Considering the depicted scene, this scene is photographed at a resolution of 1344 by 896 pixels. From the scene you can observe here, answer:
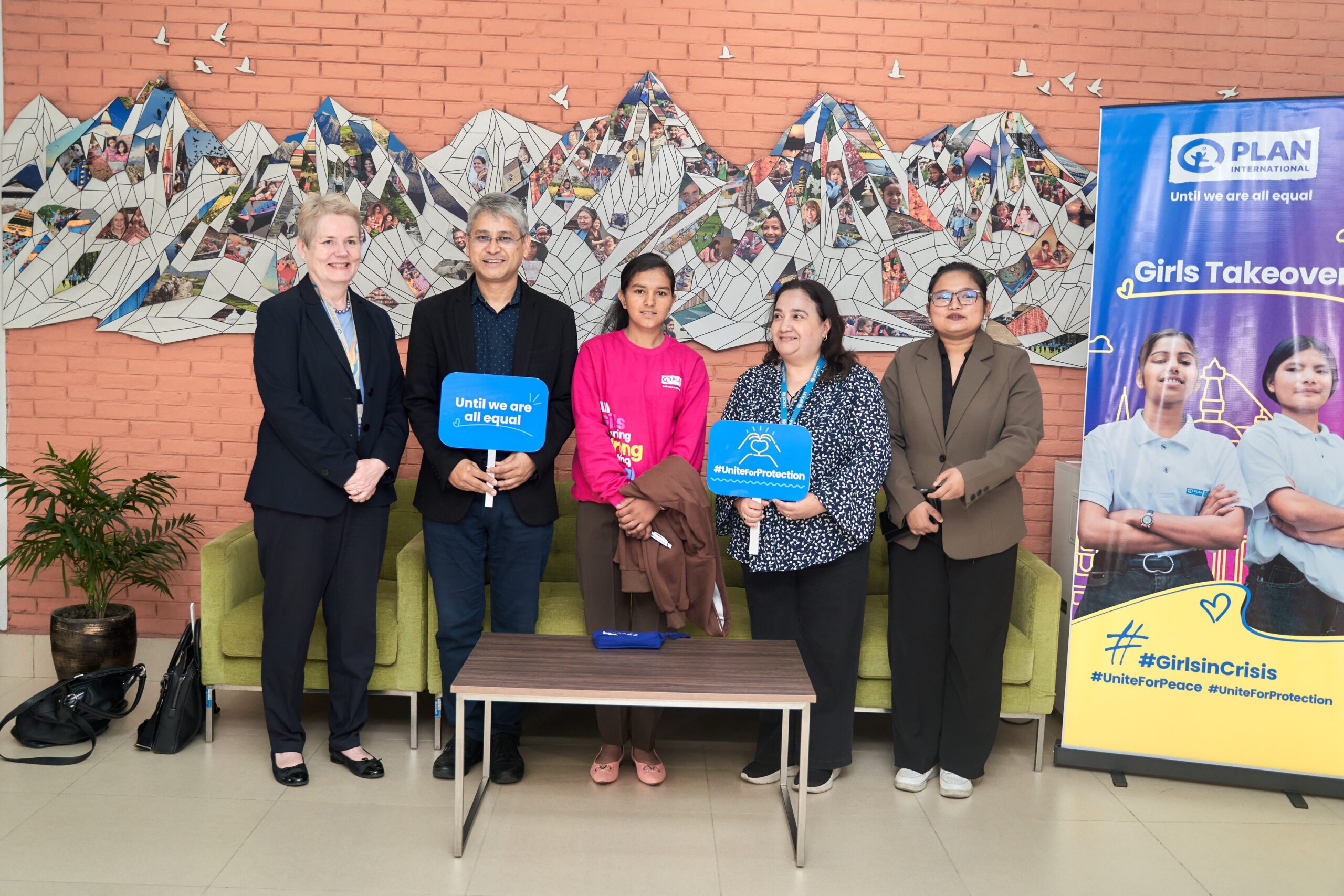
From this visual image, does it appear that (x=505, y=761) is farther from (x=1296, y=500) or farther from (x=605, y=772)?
(x=1296, y=500)

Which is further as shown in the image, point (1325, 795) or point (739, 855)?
point (1325, 795)

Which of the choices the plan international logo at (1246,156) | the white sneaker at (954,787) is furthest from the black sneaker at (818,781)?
the plan international logo at (1246,156)

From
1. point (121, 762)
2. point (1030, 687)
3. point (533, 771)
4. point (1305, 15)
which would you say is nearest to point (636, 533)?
point (533, 771)

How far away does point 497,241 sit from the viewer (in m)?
3.21

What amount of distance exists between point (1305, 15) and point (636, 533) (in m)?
3.85

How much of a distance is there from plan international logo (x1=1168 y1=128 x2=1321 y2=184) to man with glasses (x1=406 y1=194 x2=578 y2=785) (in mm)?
2137

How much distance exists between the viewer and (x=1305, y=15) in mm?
4387

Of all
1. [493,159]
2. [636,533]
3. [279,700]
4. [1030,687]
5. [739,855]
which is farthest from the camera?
[493,159]

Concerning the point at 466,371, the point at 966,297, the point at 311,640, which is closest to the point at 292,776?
the point at 311,640

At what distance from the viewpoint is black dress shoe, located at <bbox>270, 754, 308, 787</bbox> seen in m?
3.27

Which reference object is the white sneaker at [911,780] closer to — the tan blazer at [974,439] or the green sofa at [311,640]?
the tan blazer at [974,439]

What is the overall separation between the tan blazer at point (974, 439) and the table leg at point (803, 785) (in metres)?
0.84

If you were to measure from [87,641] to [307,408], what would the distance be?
5.20 ft

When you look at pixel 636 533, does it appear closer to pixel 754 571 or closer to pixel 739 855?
pixel 754 571
